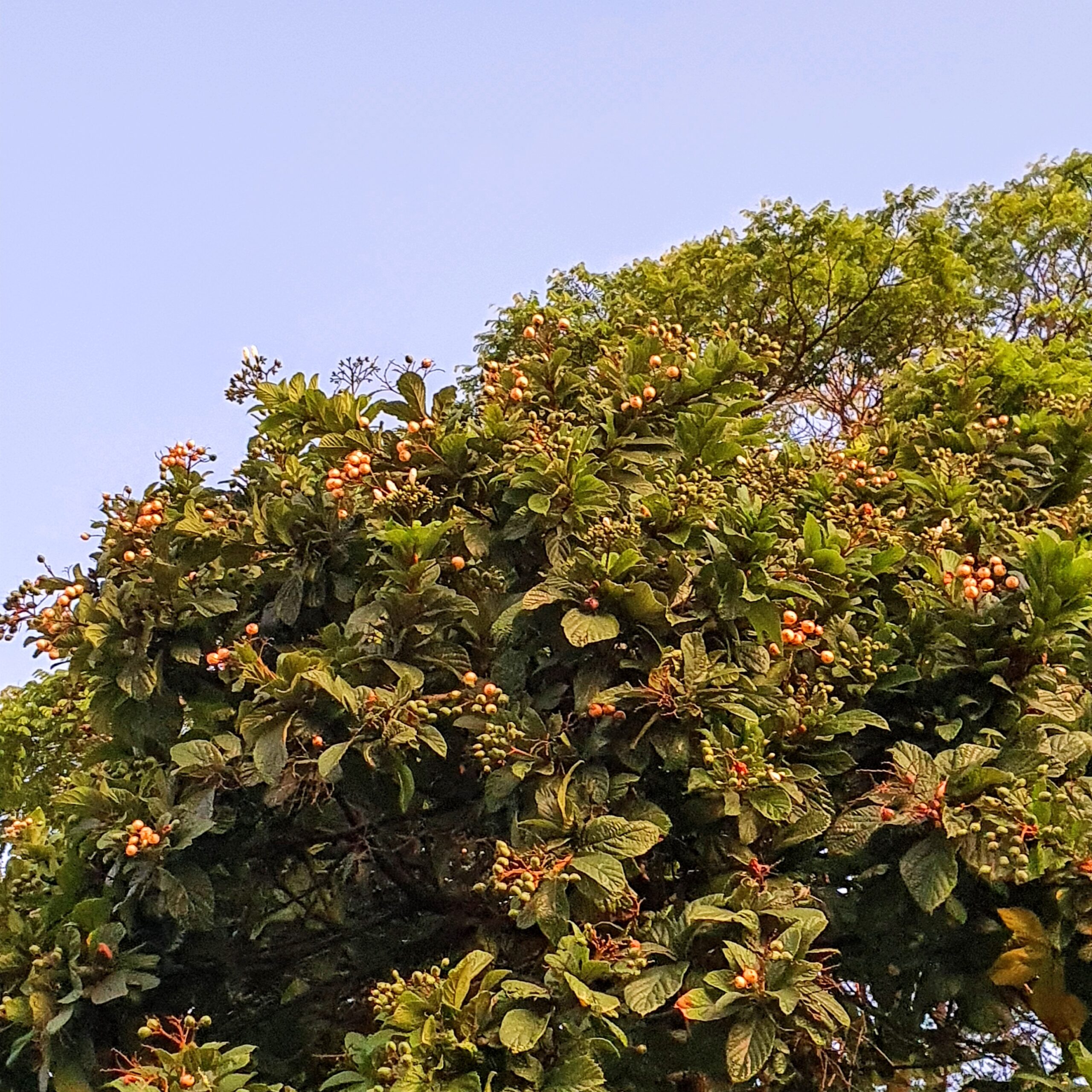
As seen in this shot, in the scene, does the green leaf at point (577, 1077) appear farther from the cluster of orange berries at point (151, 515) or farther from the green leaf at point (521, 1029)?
the cluster of orange berries at point (151, 515)

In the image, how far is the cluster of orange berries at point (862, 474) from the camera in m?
4.68

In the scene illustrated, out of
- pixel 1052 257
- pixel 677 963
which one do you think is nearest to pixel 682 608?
pixel 677 963

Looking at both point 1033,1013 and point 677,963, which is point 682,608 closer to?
point 677,963

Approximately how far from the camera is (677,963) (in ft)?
10.4

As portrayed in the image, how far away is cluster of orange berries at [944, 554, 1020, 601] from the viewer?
361 centimetres

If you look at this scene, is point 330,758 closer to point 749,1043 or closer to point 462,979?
point 462,979

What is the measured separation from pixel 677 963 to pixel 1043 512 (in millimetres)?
2257

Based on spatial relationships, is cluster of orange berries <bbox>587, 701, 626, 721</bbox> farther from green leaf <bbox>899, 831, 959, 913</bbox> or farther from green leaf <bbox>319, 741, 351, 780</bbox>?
green leaf <bbox>899, 831, 959, 913</bbox>

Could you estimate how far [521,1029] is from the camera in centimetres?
294

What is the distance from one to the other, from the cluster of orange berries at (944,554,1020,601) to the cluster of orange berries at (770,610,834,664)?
0.41m

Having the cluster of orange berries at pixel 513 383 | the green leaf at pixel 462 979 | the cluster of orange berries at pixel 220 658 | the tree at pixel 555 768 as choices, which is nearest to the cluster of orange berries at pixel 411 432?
the tree at pixel 555 768

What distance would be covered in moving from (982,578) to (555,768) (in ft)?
4.48

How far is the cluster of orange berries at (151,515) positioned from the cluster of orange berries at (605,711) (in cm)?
152

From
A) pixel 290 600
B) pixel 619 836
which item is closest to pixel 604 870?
pixel 619 836
